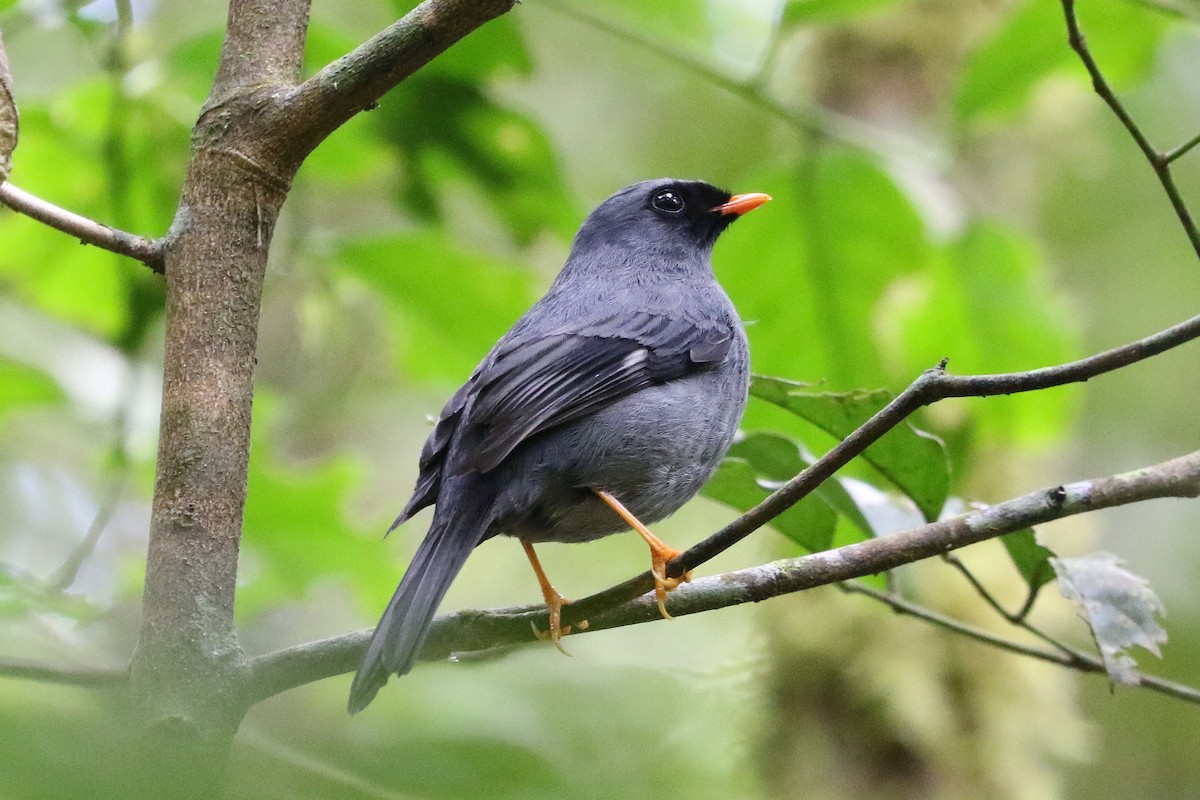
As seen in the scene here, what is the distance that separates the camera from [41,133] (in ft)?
14.5

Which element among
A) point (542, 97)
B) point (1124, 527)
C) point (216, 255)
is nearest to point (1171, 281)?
point (1124, 527)

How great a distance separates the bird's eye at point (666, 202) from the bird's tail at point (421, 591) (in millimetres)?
1831

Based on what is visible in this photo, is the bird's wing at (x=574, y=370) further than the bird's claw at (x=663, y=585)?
Yes

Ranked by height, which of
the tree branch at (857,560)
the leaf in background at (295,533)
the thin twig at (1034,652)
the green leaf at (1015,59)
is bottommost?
the thin twig at (1034,652)

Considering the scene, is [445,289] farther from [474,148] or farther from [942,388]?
[942,388]

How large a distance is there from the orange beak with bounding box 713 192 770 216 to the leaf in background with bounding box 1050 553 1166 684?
1.96m

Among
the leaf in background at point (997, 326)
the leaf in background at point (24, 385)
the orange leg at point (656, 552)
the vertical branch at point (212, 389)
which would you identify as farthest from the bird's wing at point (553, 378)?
the leaf in background at point (24, 385)

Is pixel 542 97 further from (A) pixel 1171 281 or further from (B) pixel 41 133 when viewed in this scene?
(B) pixel 41 133

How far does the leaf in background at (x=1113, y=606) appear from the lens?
2707 millimetres

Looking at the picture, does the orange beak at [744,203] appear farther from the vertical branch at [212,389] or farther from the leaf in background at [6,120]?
the leaf in background at [6,120]

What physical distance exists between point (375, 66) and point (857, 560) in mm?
1290

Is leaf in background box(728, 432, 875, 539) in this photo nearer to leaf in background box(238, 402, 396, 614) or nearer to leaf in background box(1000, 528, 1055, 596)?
leaf in background box(1000, 528, 1055, 596)

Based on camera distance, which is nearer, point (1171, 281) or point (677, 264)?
point (677, 264)

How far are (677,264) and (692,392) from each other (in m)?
1.12
